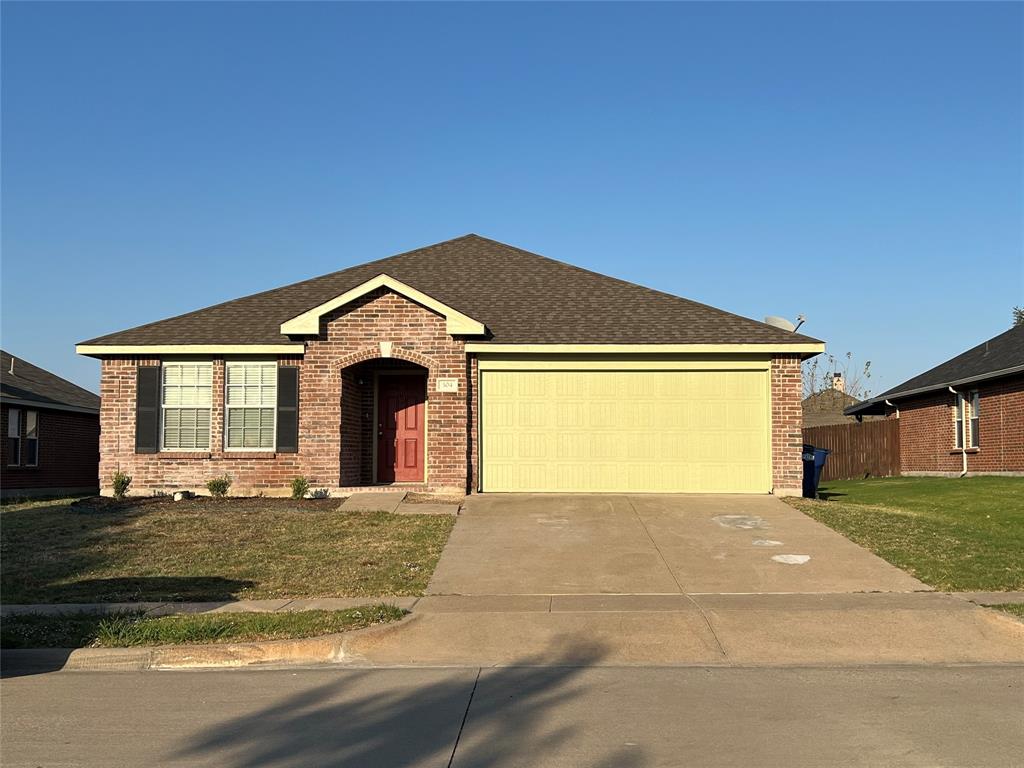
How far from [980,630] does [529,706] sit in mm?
4810

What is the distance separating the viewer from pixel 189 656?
783cm

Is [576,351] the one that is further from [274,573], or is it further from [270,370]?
[274,573]

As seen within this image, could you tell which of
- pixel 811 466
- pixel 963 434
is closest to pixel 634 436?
pixel 811 466

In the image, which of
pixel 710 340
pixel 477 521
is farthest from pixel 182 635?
pixel 710 340

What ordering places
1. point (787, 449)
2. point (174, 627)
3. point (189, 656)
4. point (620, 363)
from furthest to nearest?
point (620, 363) → point (787, 449) → point (174, 627) → point (189, 656)

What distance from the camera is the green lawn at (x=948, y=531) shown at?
34.6ft

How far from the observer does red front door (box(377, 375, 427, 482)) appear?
1777 centimetres

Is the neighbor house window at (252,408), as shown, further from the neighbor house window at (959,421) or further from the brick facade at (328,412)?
the neighbor house window at (959,421)

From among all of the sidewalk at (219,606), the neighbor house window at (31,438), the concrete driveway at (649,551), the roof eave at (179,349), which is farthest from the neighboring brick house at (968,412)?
the neighbor house window at (31,438)

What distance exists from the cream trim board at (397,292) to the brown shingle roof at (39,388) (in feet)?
36.2

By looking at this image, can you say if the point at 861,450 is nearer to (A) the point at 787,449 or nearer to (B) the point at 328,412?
(A) the point at 787,449

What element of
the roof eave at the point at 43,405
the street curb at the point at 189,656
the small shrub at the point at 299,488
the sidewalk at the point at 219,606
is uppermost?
the roof eave at the point at 43,405

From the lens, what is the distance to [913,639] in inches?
327

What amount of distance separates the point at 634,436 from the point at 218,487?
7.60 metres
